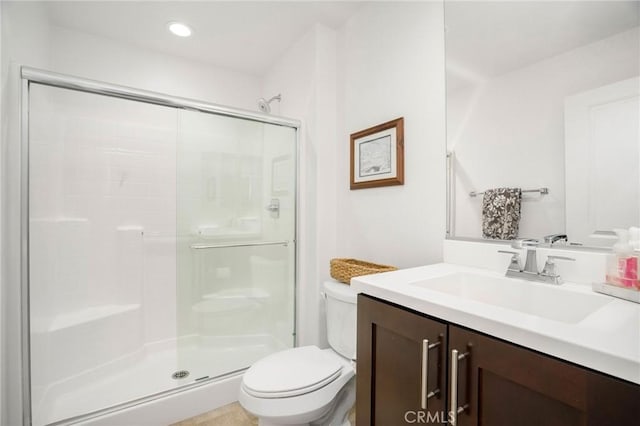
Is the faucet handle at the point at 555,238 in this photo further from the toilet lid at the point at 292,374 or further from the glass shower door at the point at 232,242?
the glass shower door at the point at 232,242

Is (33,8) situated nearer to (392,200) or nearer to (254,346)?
(392,200)

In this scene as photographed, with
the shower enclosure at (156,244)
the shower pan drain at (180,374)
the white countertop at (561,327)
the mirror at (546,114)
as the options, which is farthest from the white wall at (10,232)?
the mirror at (546,114)

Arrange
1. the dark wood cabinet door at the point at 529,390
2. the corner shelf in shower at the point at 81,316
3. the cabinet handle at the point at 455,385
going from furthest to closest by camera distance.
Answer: the corner shelf in shower at the point at 81,316
the cabinet handle at the point at 455,385
the dark wood cabinet door at the point at 529,390

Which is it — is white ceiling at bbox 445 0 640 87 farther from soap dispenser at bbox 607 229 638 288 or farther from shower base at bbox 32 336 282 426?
shower base at bbox 32 336 282 426

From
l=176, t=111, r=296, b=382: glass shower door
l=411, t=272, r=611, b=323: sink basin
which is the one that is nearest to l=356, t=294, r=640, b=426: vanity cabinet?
l=411, t=272, r=611, b=323: sink basin

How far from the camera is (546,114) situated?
3.29 ft

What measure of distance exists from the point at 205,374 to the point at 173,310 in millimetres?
739

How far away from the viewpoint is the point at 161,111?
2.22m

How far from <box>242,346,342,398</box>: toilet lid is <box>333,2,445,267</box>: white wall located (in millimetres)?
617

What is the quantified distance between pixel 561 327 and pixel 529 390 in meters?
0.14

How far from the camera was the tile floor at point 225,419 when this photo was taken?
5.00 feet

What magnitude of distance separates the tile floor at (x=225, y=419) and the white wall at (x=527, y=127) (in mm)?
1326

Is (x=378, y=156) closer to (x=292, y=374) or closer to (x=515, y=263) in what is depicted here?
(x=515, y=263)

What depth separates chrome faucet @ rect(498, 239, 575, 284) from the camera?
92cm
